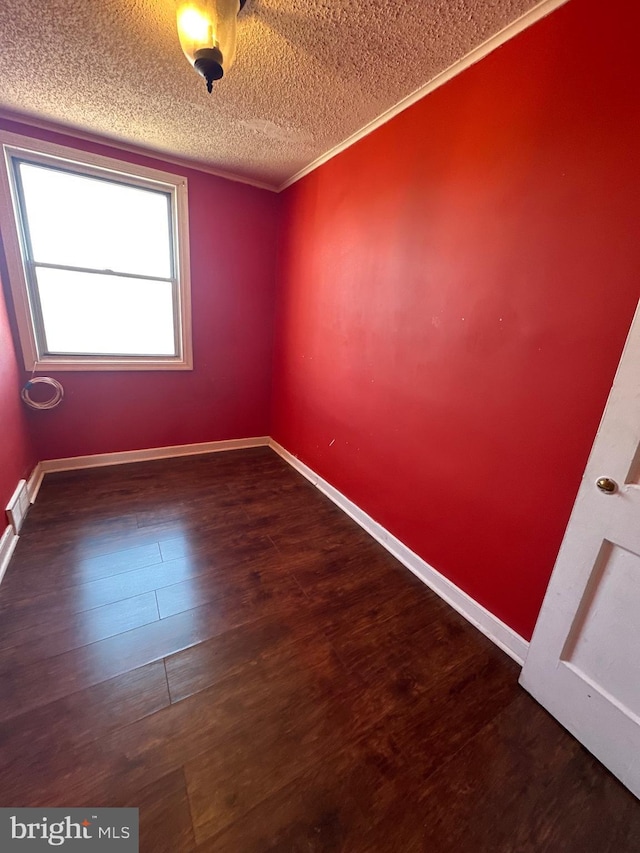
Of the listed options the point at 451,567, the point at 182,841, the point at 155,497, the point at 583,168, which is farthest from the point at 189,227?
the point at 182,841

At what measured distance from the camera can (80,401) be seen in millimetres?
2756

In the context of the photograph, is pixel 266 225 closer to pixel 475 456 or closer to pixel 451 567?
pixel 475 456

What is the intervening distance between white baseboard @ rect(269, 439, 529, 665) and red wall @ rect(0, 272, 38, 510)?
2073 millimetres

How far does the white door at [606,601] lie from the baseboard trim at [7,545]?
2543mm

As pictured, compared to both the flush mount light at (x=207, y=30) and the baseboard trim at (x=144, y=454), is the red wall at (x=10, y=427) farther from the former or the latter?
the flush mount light at (x=207, y=30)

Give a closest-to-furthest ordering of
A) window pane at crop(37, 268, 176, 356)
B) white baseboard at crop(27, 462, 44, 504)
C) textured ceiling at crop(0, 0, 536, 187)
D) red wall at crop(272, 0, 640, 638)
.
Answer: red wall at crop(272, 0, 640, 638)
textured ceiling at crop(0, 0, 536, 187)
white baseboard at crop(27, 462, 44, 504)
window pane at crop(37, 268, 176, 356)

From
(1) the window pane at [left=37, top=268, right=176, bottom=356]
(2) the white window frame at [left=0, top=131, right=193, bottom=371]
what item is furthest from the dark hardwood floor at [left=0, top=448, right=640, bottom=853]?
(1) the window pane at [left=37, top=268, right=176, bottom=356]

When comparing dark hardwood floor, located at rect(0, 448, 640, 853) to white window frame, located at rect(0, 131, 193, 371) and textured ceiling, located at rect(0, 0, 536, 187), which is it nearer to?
white window frame, located at rect(0, 131, 193, 371)

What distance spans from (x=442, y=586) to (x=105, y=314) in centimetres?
319

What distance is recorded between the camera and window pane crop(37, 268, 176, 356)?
2572 millimetres

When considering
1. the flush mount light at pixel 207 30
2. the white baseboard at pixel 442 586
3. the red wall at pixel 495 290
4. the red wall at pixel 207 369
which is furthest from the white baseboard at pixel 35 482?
the flush mount light at pixel 207 30

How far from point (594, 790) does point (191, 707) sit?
1356 millimetres

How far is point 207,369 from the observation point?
10.6ft

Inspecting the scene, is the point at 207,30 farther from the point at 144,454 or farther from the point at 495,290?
the point at 144,454
